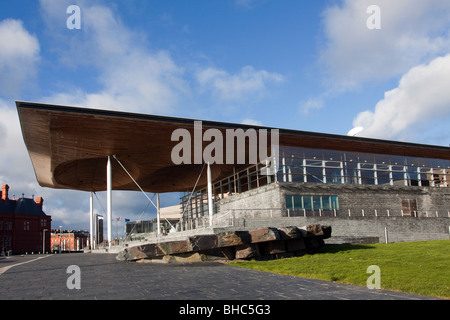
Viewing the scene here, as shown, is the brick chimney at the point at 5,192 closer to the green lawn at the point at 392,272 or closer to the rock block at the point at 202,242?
the rock block at the point at 202,242

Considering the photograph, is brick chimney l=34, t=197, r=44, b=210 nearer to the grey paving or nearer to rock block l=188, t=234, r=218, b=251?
rock block l=188, t=234, r=218, b=251

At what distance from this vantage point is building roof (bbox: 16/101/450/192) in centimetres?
2406

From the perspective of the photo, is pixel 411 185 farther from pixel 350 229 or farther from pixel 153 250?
pixel 153 250

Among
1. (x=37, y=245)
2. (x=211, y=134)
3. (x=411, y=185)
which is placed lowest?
(x=37, y=245)

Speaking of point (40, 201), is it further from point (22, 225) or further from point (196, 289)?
point (196, 289)

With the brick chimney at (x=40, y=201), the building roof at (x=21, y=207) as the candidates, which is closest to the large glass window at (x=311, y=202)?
the building roof at (x=21, y=207)

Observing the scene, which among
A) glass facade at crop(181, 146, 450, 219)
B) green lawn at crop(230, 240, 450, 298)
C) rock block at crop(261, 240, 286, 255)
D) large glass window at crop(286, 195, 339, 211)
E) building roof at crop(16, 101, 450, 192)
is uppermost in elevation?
building roof at crop(16, 101, 450, 192)

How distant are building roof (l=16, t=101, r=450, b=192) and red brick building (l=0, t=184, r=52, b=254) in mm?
30562

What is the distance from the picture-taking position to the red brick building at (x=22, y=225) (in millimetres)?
70250

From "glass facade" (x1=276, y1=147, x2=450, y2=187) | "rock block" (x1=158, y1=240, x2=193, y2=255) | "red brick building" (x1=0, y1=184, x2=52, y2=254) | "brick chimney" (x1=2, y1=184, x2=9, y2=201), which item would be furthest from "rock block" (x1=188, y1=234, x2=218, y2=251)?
"brick chimney" (x1=2, y1=184, x2=9, y2=201)

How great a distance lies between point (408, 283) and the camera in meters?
9.27

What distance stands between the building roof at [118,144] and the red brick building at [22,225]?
30.6m
